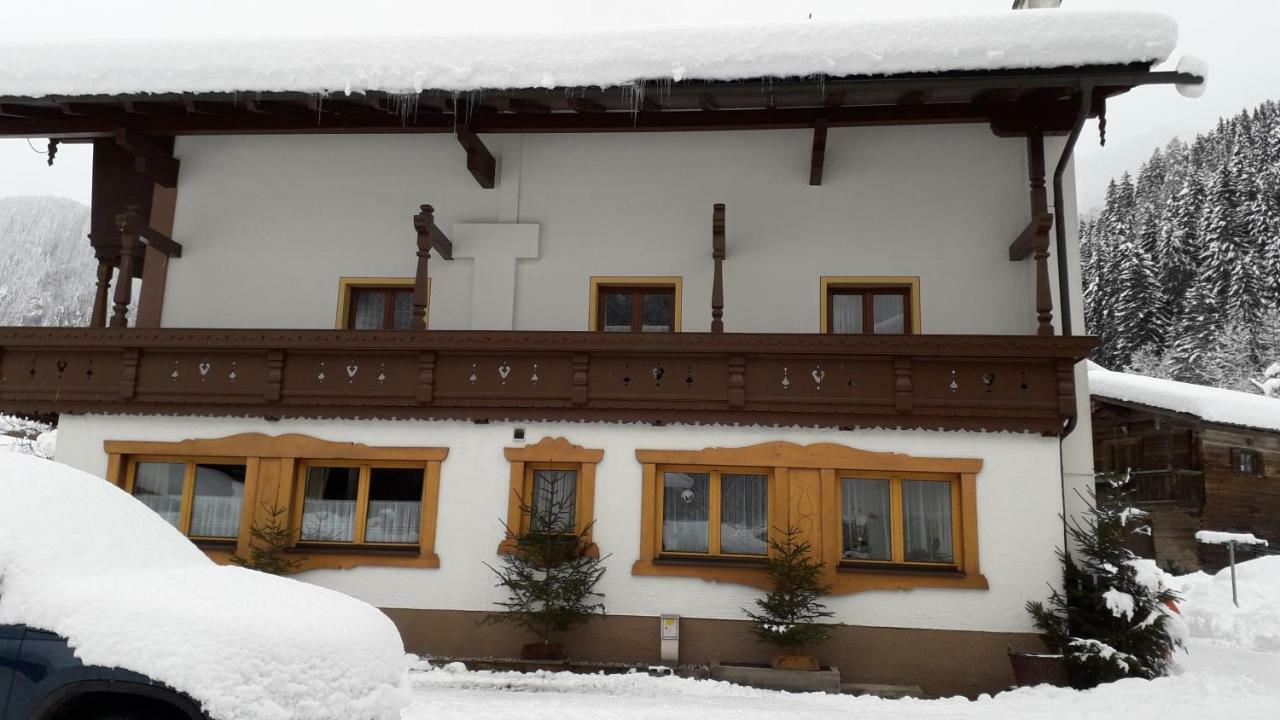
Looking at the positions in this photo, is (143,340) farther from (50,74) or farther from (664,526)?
(664,526)

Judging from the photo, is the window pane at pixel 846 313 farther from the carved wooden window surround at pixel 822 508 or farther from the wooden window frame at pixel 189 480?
the wooden window frame at pixel 189 480

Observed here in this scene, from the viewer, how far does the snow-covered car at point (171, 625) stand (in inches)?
185

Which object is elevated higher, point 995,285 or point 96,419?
point 995,285

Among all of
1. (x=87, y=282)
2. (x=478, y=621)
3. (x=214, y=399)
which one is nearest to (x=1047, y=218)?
(x=478, y=621)

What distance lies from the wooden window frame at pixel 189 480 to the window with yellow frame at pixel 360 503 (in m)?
0.61

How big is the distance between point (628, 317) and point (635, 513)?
274 centimetres

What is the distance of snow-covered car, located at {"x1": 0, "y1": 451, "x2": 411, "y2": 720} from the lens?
4711 mm

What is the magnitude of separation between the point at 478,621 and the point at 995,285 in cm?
708

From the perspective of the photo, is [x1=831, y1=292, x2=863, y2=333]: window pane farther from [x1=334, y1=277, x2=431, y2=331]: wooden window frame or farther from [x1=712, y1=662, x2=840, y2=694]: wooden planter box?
[x1=334, y1=277, x2=431, y2=331]: wooden window frame

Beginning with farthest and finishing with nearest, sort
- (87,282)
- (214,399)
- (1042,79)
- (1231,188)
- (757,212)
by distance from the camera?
(87,282) < (1231,188) < (757,212) < (214,399) < (1042,79)

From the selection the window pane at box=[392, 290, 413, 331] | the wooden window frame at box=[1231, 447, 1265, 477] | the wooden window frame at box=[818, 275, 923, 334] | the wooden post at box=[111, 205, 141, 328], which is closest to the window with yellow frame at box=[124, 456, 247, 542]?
the wooden post at box=[111, 205, 141, 328]

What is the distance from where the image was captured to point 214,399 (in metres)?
11.2

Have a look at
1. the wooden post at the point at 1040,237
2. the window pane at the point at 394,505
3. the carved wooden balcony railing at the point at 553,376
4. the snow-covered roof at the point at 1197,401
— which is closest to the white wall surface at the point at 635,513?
the carved wooden balcony railing at the point at 553,376

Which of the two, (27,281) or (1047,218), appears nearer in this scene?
(1047,218)
